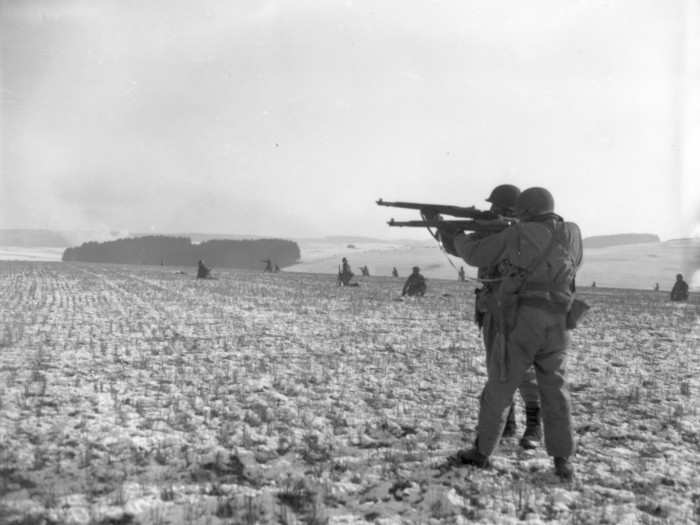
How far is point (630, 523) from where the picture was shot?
10.5ft

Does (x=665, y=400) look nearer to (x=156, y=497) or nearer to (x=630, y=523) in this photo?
(x=630, y=523)

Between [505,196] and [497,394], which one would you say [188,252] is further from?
[497,394]

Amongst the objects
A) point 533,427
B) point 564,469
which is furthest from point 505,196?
point 564,469

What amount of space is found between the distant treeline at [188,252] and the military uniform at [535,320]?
121077 mm

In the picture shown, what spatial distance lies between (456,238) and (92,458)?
345cm

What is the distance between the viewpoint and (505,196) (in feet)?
15.6

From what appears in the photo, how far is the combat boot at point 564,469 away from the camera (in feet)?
12.6

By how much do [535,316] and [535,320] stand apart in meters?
Answer: 0.03

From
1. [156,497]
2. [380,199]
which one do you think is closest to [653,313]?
[380,199]

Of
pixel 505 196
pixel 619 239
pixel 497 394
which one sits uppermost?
pixel 619 239

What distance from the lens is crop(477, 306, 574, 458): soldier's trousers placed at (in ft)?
12.6

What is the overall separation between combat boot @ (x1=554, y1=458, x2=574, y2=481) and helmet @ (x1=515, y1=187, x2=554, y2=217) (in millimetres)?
1923

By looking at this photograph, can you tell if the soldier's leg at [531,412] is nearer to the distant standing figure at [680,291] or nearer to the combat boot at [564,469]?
the combat boot at [564,469]

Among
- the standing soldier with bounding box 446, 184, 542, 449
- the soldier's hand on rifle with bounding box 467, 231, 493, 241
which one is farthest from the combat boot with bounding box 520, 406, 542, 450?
the soldier's hand on rifle with bounding box 467, 231, 493, 241
